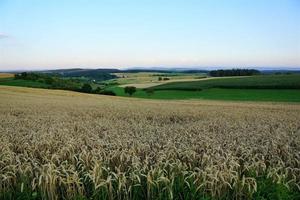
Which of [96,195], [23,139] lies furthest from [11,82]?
[96,195]

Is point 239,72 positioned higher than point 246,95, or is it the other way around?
point 239,72

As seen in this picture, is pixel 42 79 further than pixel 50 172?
Yes

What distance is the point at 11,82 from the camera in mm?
71812

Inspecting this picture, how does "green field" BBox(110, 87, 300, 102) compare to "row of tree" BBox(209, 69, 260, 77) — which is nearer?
"green field" BBox(110, 87, 300, 102)

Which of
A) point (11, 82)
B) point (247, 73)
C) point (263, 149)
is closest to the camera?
point (263, 149)

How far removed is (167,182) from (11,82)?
72037 mm

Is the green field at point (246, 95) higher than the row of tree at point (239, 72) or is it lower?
lower

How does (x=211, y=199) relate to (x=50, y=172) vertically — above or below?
below

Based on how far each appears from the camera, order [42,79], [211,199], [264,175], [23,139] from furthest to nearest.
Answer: [42,79], [23,139], [264,175], [211,199]

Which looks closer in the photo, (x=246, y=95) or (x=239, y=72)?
(x=246, y=95)

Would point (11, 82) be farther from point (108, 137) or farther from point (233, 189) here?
point (233, 189)

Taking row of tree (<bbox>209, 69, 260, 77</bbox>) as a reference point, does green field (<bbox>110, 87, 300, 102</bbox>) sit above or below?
below

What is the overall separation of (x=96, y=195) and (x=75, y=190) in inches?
15.9

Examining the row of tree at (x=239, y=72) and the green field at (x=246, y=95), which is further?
the row of tree at (x=239, y=72)
